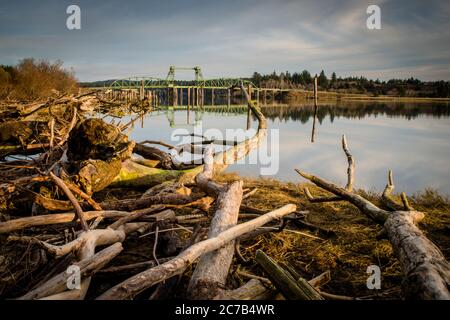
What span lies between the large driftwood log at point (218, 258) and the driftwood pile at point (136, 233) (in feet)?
0.03

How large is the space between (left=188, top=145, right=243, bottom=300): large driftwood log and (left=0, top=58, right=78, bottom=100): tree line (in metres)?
16.3

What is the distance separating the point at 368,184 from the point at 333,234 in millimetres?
4470

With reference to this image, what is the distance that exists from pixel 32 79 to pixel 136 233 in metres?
20.6

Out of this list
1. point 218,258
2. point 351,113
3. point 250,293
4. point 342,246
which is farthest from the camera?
point 351,113

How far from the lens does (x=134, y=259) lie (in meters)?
3.29

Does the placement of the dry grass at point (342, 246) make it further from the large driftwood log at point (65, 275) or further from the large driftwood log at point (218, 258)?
the large driftwood log at point (65, 275)

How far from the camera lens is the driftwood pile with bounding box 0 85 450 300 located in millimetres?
2285

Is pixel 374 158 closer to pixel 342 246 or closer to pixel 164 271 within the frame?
pixel 342 246

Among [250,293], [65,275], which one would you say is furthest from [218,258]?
[65,275]

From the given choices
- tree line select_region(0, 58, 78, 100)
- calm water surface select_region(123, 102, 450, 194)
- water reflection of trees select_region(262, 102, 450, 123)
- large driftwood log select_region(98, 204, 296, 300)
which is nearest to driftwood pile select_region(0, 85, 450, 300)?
large driftwood log select_region(98, 204, 296, 300)

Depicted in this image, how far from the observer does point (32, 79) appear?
1956 cm
